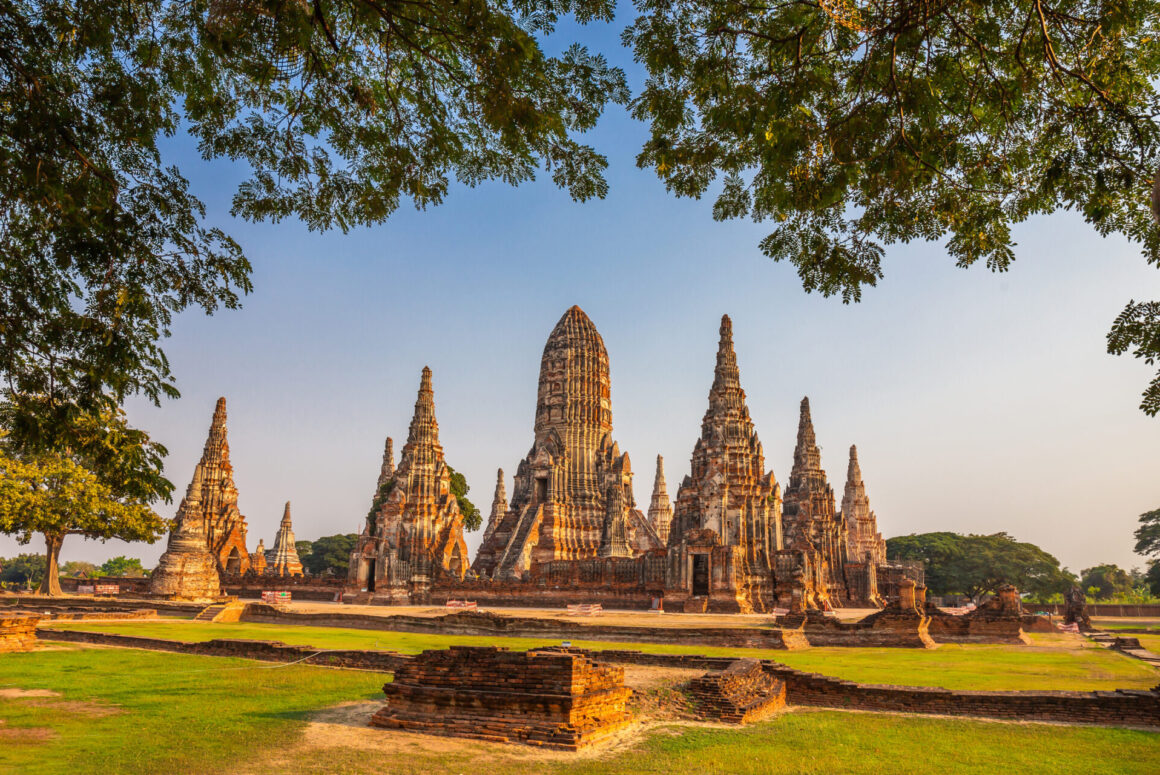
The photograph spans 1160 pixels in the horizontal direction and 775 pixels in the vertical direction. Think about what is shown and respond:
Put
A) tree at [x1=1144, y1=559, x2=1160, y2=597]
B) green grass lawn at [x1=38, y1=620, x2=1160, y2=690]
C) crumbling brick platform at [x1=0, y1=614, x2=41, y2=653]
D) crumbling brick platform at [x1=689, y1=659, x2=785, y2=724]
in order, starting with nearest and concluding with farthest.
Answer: crumbling brick platform at [x1=689, y1=659, x2=785, y2=724], green grass lawn at [x1=38, y1=620, x2=1160, y2=690], crumbling brick platform at [x1=0, y1=614, x2=41, y2=653], tree at [x1=1144, y1=559, x2=1160, y2=597]

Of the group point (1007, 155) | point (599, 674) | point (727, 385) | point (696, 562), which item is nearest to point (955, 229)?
point (1007, 155)

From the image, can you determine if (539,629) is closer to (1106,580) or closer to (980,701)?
(980,701)

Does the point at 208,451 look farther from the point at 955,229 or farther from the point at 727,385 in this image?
the point at 955,229

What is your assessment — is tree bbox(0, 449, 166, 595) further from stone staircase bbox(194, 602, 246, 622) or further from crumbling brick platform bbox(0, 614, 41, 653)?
crumbling brick platform bbox(0, 614, 41, 653)

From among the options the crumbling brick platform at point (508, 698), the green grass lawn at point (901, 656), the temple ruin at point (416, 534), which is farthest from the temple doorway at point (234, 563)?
the crumbling brick platform at point (508, 698)

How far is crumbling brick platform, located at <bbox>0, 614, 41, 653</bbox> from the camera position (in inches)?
581

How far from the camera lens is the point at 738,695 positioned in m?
9.79

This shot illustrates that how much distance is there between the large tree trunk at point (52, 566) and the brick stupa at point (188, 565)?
15.5ft

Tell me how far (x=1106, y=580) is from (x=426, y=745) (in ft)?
299

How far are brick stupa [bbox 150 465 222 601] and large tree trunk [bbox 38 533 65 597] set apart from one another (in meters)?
4.72

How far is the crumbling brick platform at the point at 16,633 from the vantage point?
48.4 ft

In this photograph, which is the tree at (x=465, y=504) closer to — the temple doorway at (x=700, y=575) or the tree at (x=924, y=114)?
the temple doorway at (x=700, y=575)

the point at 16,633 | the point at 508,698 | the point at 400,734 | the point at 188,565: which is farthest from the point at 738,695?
the point at 188,565

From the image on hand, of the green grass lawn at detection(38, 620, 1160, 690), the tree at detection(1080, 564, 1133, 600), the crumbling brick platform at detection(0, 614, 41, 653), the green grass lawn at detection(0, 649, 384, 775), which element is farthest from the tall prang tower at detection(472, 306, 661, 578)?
the tree at detection(1080, 564, 1133, 600)
